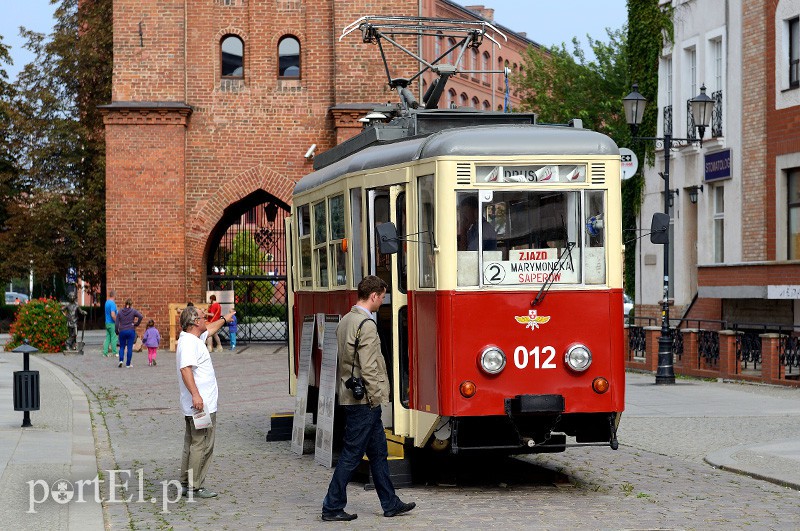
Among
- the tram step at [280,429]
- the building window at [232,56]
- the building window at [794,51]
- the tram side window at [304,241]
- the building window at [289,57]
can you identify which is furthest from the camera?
the building window at [289,57]

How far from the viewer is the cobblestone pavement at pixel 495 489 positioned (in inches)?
411

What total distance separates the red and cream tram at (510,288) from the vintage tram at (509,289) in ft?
0.04

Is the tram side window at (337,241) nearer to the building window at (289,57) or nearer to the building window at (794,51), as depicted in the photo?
the building window at (794,51)

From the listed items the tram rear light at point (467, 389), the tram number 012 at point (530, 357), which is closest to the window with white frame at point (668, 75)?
the tram number 012 at point (530, 357)

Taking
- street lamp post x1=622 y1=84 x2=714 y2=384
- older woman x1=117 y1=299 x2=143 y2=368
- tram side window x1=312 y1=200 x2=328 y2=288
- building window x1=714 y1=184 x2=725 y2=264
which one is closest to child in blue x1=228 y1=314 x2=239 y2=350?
older woman x1=117 y1=299 x2=143 y2=368

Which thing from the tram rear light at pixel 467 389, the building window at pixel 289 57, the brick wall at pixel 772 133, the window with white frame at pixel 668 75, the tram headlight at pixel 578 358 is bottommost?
the tram rear light at pixel 467 389

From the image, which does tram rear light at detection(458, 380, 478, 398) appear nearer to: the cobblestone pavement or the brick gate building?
the cobblestone pavement

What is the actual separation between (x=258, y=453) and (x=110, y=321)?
2197 centimetres

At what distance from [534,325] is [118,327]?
860 inches

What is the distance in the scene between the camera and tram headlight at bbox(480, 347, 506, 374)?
460 inches

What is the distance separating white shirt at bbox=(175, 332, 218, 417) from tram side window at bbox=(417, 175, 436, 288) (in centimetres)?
201

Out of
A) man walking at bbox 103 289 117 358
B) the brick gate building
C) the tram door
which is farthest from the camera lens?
the brick gate building

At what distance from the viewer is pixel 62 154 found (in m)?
58.2

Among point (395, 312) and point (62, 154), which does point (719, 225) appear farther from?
point (62, 154)
